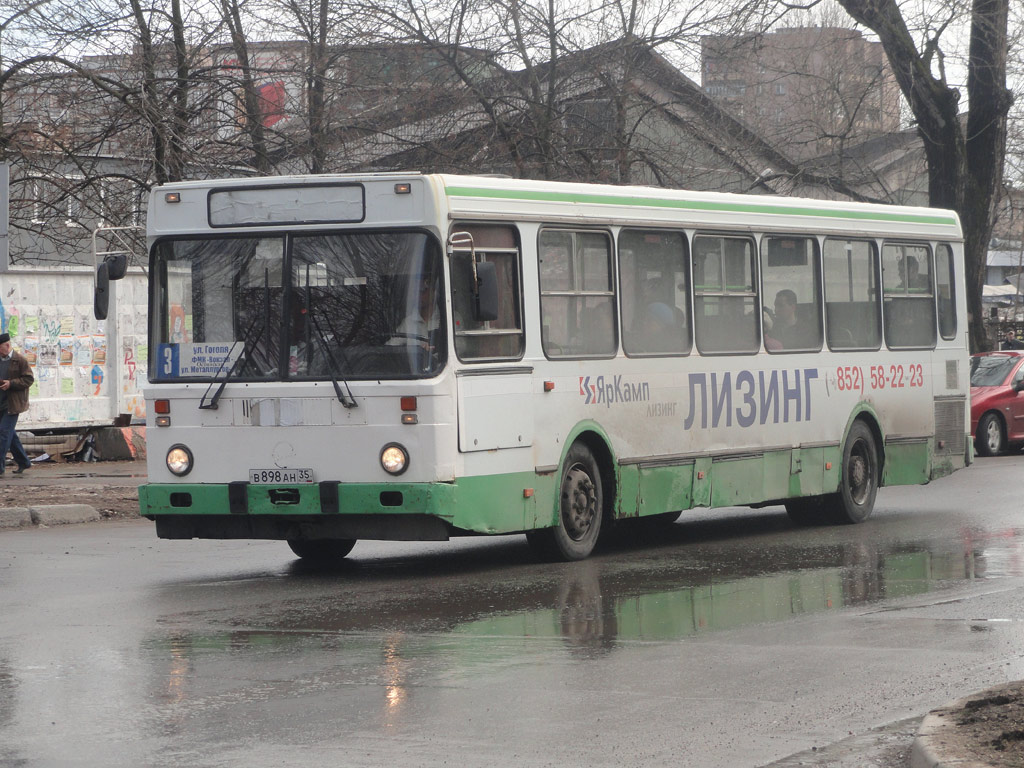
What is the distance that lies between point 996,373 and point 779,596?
17874 mm

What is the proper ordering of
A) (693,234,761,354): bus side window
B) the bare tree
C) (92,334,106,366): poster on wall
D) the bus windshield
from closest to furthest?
the bus windshield, (693,234,761,354): bus side window, (92,334,106,366): poster on wall, the bare tree

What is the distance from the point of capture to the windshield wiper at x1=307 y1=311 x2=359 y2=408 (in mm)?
11344

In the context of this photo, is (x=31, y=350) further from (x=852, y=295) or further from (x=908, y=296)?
(x=908, y=296)

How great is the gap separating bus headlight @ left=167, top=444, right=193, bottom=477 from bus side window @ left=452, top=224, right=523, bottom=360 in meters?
2.04

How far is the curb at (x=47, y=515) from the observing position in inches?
626

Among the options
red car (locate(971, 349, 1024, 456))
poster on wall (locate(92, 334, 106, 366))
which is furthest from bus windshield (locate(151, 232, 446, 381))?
red car (locate(971, 349, 1024, 456))

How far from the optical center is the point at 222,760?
6.07 metres

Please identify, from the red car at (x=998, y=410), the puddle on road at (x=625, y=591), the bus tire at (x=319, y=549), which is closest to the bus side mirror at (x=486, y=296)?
the puddle on road at (x=625, y=591)

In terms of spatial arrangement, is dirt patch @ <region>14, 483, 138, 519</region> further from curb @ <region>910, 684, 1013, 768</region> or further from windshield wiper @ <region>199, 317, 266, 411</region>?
curb @ <region>910, 684, 1013, 768</region>

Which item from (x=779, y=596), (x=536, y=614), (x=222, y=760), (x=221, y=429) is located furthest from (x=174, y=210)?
(x=222, y=760)

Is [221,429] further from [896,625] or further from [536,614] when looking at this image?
[896,625]

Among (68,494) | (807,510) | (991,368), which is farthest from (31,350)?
(991,368)

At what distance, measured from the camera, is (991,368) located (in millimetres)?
27594

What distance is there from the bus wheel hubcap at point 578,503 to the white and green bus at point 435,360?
17 millimetres
